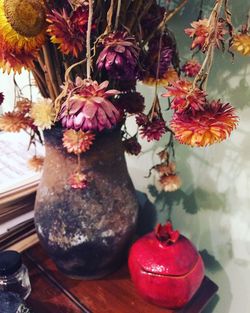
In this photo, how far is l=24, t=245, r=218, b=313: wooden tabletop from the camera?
627 mm

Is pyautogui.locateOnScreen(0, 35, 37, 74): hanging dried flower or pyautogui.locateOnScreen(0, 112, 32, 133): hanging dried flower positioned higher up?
pyautogui.locateOnScreen(0, 35, 37, 74): hanging dried flower

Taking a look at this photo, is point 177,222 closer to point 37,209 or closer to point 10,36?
point 37,209

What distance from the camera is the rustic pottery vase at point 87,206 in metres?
0.59

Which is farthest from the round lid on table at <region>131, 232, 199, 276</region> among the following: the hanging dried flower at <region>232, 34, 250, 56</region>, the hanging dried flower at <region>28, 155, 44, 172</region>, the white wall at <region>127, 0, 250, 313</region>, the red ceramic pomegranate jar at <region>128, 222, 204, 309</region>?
the hanging dried flower at <region>232, 34, 250, 56</region>

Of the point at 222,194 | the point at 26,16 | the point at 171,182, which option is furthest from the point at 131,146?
the point at 26,16

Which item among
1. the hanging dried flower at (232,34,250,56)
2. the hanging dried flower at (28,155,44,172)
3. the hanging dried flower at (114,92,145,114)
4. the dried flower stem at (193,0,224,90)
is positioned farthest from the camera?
the hanging dried flower at (28,155,44,172)

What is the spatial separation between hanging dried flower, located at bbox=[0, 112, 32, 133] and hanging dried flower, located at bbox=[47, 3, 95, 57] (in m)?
0.16

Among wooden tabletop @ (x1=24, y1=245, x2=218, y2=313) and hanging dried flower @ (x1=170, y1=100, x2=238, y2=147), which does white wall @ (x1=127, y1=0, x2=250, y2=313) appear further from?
hanging dried flower @ (x1=170, y1=100, x2=238, y2=147)

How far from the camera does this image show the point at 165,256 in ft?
1.99

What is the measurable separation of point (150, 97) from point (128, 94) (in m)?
0.18

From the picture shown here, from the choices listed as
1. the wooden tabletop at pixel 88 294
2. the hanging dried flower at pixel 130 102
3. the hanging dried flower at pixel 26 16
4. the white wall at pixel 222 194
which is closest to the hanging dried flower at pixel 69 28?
the hanging dried flower at pixel 26 16

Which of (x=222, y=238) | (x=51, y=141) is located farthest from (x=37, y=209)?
(x=222, y=238)

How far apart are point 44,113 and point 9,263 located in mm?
260

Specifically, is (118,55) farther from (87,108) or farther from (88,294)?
(88,294)
